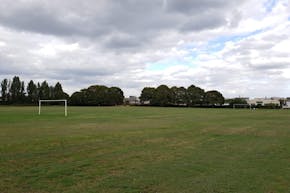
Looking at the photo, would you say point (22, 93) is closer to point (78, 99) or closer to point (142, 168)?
point (78, 99)

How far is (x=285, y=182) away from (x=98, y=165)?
200 inches

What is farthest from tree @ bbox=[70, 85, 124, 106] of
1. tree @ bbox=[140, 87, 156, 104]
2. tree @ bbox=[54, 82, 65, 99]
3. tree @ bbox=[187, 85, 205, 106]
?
tree @ bbox=[187, 85, 205, 106]

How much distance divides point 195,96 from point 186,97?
3613mm

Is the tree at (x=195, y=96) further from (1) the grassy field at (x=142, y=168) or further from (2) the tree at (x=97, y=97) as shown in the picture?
(1) the grassy field at (x=142, y=168)

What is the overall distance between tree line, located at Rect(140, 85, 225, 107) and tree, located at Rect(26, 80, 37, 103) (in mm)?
48178

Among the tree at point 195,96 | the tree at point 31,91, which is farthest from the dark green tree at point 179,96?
the tree at point 31,91

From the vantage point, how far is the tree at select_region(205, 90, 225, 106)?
120 m

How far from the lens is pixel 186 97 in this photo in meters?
122

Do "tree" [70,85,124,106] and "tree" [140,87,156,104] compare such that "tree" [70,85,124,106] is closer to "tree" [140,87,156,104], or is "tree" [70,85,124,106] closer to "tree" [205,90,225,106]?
"tree" [140,87,156,104]

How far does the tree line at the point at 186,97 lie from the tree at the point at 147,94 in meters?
0.61

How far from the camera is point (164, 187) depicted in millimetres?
6695

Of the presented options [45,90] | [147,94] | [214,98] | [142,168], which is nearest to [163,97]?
[147,94]

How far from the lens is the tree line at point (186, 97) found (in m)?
120

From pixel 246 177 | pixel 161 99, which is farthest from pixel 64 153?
pixel 161 99
